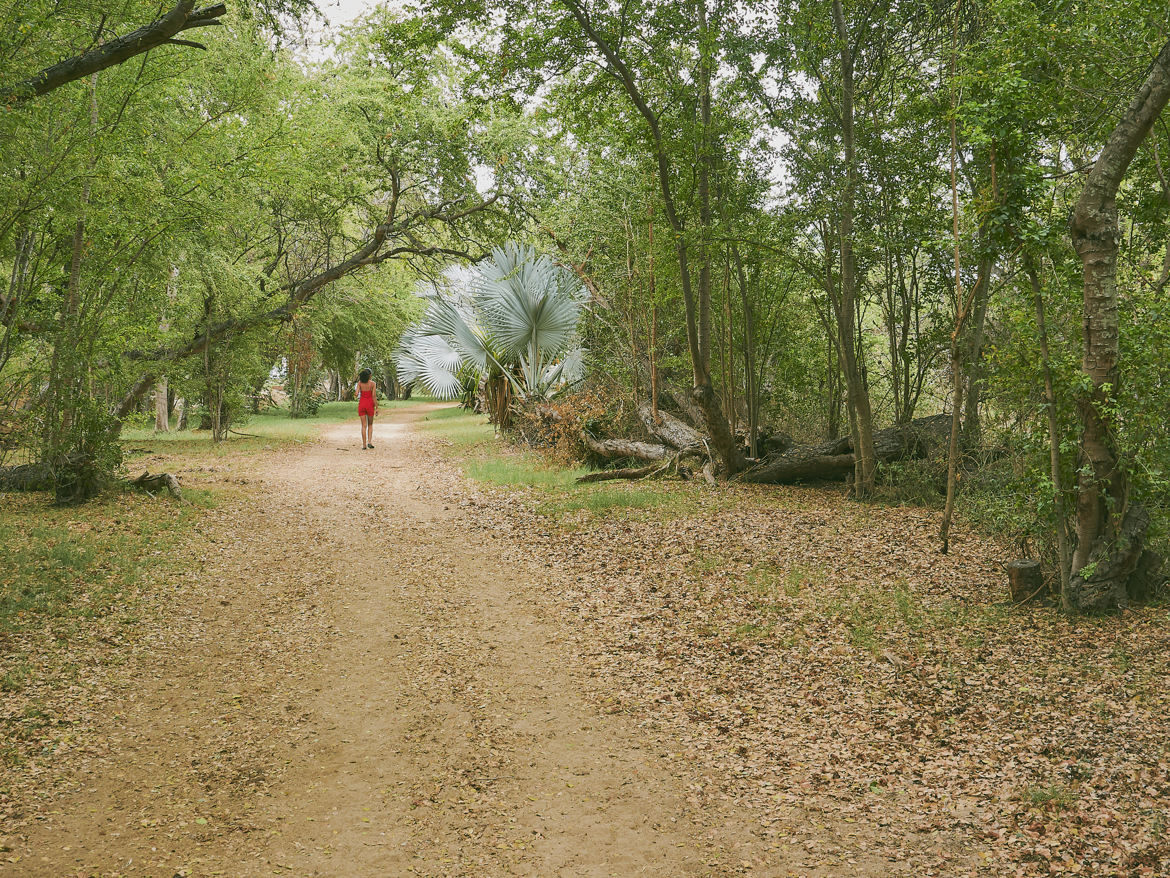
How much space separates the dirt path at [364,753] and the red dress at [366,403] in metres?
9.15

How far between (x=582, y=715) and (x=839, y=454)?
7460 millimetres

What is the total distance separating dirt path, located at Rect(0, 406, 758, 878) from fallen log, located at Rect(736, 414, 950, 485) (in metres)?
5.25

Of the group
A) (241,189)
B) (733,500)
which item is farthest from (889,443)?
(241,189)

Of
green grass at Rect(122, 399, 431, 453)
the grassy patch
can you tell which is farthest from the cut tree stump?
green grass at Rect(122, 399, 431, 453)

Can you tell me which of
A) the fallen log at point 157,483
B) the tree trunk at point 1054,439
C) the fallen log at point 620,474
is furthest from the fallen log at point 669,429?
the fallen log at point 157,483

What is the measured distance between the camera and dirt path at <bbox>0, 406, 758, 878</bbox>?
3.58 metres

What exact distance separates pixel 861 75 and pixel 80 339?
10029 mm

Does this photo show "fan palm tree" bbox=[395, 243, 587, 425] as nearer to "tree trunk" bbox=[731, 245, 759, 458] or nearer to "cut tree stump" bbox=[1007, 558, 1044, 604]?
"tree trunk" bbox=[731, 245, 759, 458]

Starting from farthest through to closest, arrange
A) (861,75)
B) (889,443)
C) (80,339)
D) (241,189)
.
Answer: (241,189) < (889,443) < (861,75) < (80,339)

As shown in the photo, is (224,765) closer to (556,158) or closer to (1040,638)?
(1040,638)

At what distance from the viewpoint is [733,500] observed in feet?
34.4

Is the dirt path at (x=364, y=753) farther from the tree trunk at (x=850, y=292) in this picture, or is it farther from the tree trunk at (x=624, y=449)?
the tree trunk at (x=624, y=449)

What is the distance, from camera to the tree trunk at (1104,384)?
511 centimetres

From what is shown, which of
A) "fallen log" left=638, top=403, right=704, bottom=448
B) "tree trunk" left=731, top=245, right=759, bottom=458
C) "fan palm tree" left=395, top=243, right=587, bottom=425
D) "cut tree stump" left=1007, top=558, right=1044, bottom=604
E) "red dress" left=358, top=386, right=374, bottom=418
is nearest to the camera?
"cut tree stump" left=1007, top=558, right=1044, bottom=604
